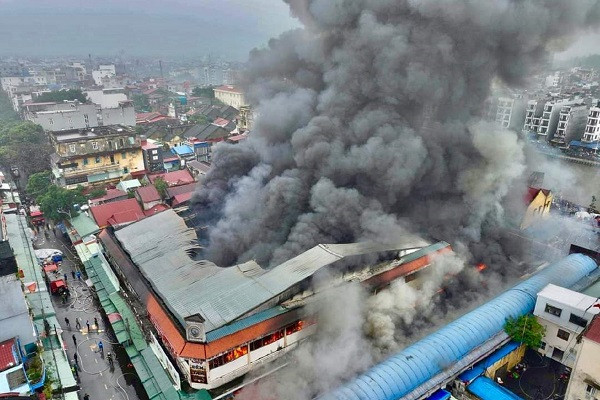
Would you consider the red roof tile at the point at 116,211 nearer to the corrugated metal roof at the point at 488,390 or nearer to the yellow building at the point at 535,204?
the corrugated metal roof at the point at 488,390

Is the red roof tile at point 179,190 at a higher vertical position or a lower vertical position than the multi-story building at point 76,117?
lower

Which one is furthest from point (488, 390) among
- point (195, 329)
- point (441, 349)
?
point (195, 329)

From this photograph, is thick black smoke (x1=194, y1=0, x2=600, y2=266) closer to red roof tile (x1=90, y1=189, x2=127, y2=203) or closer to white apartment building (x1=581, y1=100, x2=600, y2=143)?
red roof tile (x1=90, y1=189, x2=127, y2=203)

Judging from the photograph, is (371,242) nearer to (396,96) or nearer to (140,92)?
(396,96)

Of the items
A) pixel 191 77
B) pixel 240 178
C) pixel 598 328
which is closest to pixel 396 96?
pixel 240 178

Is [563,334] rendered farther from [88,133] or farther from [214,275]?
[88,133]

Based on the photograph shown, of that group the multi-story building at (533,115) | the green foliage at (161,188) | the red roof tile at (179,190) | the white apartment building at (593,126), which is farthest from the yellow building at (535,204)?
the multi-story building at (533,115)
